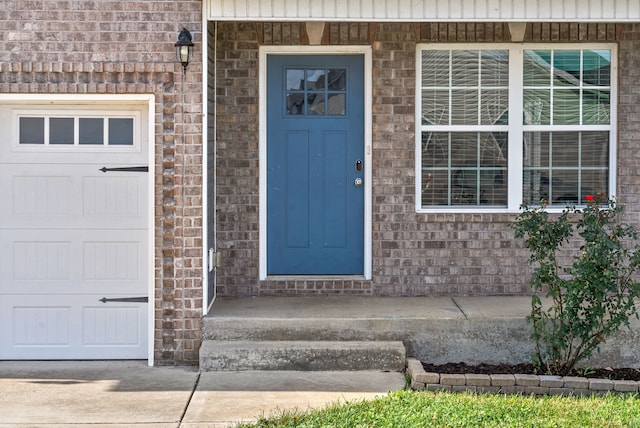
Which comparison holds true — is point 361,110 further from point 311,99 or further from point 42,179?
point 42,179

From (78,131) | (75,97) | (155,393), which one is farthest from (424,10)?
(155,393)

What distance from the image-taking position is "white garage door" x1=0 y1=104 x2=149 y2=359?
27.1 feet

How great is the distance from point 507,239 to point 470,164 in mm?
847

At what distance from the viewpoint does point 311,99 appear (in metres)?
9.19

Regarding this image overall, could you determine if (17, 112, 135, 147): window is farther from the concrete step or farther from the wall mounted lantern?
the concrete step

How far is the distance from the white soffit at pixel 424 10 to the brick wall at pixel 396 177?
1118 millimetres

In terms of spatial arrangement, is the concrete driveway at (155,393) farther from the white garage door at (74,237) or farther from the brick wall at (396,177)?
the brick wall at (396,177)

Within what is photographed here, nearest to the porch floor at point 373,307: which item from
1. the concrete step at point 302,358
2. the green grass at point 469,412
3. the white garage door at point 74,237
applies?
the concrete step at point 302,358

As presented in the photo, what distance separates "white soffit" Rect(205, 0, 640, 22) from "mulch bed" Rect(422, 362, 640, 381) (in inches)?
119

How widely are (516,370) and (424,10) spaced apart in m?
3.20

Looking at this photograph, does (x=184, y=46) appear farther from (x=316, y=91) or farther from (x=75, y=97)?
(x=316, y=91)

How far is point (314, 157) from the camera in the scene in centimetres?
920

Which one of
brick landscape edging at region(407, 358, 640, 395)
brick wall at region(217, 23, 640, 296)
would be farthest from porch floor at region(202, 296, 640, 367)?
brick wall at region(217, 23, 640, 296)

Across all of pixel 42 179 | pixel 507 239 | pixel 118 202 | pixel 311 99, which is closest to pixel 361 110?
pixel 311 99
